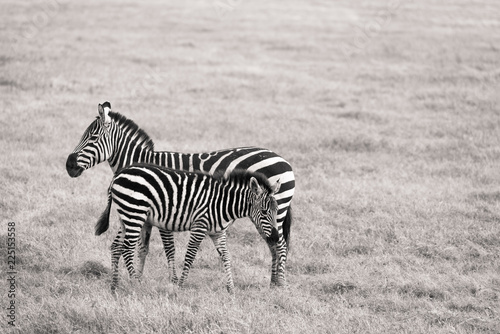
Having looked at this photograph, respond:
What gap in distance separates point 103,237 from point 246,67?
14566mm

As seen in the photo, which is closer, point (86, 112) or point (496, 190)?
point (496, 190)

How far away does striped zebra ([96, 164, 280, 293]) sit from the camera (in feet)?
24.7

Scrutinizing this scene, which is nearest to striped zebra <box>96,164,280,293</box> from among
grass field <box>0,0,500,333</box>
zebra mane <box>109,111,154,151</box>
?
grass field <box>0,0,500,333</box>

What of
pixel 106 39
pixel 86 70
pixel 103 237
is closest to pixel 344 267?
pixel 103 237

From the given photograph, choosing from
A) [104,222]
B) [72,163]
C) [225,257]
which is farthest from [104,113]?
[225,257]

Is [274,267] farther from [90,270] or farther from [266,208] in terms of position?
[90,270]

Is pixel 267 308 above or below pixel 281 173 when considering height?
below

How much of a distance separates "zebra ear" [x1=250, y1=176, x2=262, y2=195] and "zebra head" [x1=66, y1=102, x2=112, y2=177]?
242 centimetres

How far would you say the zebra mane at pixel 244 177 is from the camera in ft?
25.3

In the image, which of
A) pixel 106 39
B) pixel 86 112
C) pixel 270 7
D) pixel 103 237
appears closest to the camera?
pixel 103 237

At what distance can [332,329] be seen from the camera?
6543 mm

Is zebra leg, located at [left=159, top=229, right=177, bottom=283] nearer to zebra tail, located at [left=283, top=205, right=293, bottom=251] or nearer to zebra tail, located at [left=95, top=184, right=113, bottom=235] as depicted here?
zebra tail, located at [left=95, top=184, right=113, bottom=235]

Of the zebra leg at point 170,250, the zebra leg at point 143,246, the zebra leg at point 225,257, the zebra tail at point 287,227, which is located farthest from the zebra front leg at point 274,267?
the zebra leg at point 143,246

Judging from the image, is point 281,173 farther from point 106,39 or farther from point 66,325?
point 106,39
